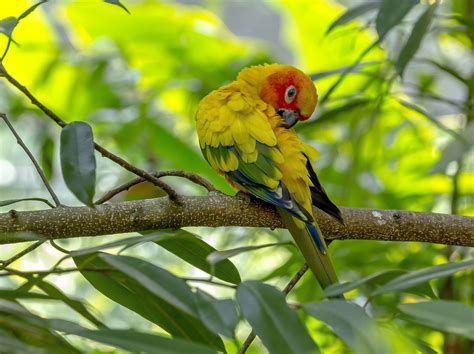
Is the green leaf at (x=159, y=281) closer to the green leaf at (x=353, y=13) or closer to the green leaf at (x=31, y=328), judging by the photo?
the green leaf at (x=31, y=328)

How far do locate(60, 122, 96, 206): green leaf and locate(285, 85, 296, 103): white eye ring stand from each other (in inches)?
43.4

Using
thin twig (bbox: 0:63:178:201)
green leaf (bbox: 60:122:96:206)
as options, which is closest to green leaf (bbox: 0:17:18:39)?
thin twig (bbox: 0:63:178:201)

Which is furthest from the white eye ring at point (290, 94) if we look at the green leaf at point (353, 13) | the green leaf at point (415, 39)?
the green leaf at point (415, 39)

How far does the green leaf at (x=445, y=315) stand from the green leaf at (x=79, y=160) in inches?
14.6

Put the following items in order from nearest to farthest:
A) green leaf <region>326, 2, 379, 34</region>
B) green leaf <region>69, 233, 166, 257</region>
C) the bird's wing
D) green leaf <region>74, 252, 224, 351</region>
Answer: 1. green leaf <region>69, 233, 166, 257</region>
2. green leaf <region>74, 252, 224, 351</region>
3. the bird's wing
4. green leaf <region>326, 2, 379, 34</region>

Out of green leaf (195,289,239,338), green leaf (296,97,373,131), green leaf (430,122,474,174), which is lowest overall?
green leaf (195,289,239,338)

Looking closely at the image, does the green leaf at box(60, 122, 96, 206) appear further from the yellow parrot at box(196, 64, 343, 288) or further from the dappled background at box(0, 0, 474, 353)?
the dappled background at box(0, 0, 474, 353)

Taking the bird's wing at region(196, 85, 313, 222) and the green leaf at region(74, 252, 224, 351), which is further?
the bird's wing at region(196, 85, 313, 222)

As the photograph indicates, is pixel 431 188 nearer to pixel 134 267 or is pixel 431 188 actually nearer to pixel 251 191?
pixel 251 191

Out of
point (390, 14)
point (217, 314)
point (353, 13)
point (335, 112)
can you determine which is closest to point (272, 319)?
point (217, 314)

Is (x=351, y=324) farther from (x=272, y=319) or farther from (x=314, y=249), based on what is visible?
(x=314, y=249)

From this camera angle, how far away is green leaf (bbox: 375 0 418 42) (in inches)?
52.2

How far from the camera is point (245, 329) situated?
2896 mm

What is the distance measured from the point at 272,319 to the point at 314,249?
0.58 m
